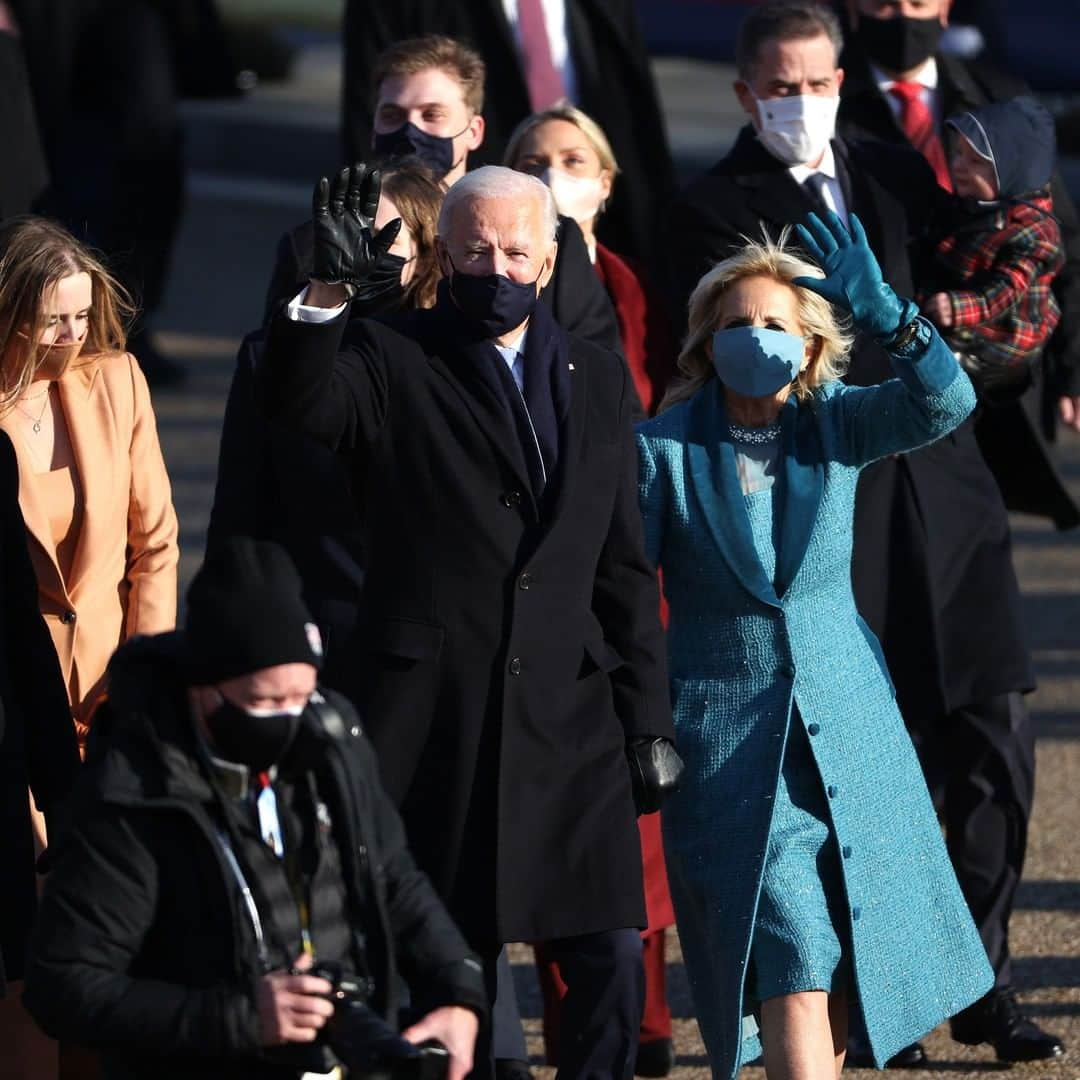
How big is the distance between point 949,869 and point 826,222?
3.79 feet

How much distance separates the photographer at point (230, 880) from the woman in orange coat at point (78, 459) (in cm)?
140

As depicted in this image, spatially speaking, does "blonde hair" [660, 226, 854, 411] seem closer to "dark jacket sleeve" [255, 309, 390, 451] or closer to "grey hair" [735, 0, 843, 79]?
"dark jacket sleeve" [255, 309, 390, 451]

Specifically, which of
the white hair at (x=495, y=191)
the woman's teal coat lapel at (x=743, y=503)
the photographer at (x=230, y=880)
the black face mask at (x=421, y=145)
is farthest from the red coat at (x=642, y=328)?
the photographer at (x=230, y=880)

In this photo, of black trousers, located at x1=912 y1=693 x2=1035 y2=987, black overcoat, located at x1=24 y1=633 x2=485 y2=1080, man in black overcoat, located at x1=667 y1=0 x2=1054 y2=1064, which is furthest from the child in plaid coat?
black overcoat, located at x1=24 y1=633 x2=485 y2=1080

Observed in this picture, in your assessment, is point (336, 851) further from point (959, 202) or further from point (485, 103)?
point (485, 103)

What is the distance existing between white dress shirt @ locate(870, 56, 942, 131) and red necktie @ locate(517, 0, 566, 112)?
1324 mm

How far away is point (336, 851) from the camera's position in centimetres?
356

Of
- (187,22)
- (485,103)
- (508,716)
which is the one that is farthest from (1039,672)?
(187,22)

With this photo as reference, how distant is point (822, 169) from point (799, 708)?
1514mm

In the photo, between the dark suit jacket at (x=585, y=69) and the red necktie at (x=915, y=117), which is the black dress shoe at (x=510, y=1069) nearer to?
the red necktie at (x=915, y=117)

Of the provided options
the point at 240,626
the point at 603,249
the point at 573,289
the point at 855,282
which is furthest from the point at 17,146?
the point at 240,626

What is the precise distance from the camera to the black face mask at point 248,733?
3.46 m

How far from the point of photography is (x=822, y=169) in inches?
229

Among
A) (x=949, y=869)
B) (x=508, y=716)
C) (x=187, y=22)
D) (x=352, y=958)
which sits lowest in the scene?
(x=187, y=22)
